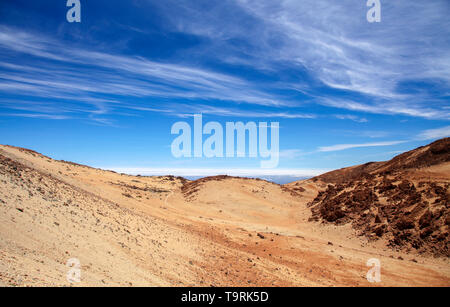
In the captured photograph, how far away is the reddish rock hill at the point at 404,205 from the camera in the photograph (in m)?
15.1

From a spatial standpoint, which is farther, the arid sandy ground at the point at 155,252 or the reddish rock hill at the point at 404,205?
the reddish rock hill at the point at 404,205

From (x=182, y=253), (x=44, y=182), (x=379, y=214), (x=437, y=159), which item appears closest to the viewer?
(x=182, y=253)

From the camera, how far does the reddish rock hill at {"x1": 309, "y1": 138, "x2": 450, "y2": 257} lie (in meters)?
15.1

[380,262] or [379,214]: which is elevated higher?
[379,214]

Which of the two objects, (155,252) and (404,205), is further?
(404,205)

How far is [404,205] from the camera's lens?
18.1 metres

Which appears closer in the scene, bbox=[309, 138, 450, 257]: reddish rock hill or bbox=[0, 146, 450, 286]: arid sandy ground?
bbox=[0, 146, 450, 286]: arid sandy ground

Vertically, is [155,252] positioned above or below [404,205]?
below

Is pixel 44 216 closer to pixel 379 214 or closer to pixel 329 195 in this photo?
pixel 379 214

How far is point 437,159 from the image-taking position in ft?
82.9
